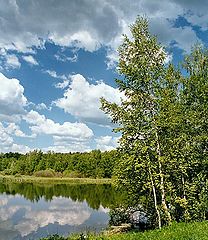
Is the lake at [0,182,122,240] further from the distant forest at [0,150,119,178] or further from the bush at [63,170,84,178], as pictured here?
the bush at [63,170,84,178]

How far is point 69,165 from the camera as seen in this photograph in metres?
176

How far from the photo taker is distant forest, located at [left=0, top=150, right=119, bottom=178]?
156 meters

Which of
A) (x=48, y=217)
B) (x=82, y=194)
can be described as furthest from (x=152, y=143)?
(x=82, y=194)

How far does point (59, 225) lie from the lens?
4941 centimetres

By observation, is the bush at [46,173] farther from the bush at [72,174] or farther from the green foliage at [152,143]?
the green foliage at [152,143]

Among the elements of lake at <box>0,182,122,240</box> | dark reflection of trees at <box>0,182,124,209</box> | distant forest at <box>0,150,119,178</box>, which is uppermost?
distant forest at <box>0,150,119,178</box>

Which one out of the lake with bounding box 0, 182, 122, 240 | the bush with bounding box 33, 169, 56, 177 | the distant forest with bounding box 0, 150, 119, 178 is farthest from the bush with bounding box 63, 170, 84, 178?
the lake with bounding box 0, 182, 122, 240

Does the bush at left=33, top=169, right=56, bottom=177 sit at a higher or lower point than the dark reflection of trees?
higher

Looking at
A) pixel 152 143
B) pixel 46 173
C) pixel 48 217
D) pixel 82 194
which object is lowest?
pixel 48 217

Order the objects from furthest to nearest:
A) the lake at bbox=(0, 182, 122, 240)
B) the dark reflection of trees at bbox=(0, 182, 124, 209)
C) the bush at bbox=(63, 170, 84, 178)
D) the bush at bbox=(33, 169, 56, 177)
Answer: the bush at bbox=(33, 169, 56, 177)
the bush at bbox=(63, 170, 84, 178)
the dark reflection of trees at bbox=(0, 182, 124, 209)
the lake at bbox=(0, 182, 122, 240)

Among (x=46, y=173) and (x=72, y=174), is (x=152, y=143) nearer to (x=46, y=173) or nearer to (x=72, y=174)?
(x=72, y=174)

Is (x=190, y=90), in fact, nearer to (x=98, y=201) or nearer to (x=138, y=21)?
(x=138, y=21)

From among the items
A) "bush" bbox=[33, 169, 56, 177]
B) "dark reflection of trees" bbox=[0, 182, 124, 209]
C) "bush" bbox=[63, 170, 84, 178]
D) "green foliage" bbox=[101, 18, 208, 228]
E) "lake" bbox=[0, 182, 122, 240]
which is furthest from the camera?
"bush" bbox=[33, 169, 56, 177]

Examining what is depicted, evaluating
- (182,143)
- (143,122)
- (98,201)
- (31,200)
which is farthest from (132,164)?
(31,200)
